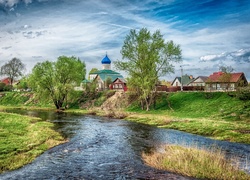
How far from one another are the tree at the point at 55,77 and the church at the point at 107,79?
84.6 feet

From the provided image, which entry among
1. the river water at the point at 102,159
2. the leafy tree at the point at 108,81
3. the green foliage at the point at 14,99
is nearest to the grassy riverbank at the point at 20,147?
the river water at the point at 102,159

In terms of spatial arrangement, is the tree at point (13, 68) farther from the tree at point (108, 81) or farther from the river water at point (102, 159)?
the river water at point (102, 159)

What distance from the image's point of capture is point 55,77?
253 feet

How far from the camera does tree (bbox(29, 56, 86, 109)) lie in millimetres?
76019

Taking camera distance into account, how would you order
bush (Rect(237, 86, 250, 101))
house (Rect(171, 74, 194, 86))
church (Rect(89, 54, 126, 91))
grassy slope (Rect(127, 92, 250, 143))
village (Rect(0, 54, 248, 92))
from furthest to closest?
house (Rect(171, 74, 194, 86)) → church (Rect(89, 54, 126, 91)) → village (Rect(0, 54, 248, 92)) → bush (Rect(237, 86, 250, 101)) → grassy slope (Rect(127, 92, 250, 143))

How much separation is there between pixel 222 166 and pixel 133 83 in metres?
49.6

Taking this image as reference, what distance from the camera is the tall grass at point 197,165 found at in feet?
52.0

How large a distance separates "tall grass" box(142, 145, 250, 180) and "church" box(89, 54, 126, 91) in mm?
87479

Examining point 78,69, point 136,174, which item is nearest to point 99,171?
point 136,174

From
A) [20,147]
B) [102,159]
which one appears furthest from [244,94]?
[20,147]

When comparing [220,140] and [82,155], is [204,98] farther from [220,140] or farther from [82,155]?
[82,155]

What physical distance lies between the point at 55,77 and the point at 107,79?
4234cm

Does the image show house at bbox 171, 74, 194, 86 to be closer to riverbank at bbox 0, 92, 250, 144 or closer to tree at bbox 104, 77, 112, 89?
tree at bbox 104, 77, 112, 89

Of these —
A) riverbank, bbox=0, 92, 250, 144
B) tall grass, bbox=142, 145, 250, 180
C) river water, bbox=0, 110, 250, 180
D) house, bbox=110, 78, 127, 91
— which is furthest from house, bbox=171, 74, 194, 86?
tall grass, bbox=142, 145, 250, 180
